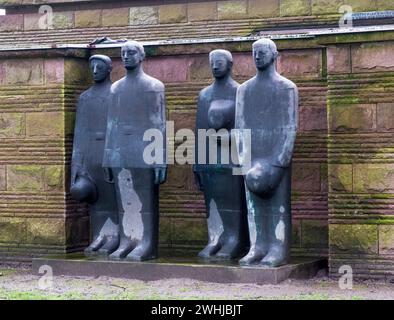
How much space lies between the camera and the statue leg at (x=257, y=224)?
13469 millimetres

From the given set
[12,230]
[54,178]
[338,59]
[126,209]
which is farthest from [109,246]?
[338,59]

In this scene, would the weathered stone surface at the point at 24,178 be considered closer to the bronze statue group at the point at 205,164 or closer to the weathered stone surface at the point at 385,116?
the bronze statue group at the point at 205,164

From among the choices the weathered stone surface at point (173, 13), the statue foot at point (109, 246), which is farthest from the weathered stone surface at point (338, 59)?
the weathered stone surface at point (173, 13)

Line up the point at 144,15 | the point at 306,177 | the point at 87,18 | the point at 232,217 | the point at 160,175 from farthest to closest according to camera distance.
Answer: the point at 87,18, the point at 144,15, the point at 306,177, the point at 232,217, the point at 160,175

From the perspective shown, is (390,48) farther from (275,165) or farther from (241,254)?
(241,254)

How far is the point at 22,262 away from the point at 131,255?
1896 mm

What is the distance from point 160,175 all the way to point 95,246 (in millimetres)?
1364

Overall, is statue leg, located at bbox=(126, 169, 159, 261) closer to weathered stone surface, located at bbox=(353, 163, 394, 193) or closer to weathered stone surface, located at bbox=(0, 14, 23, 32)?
weathered stone surface, located at bbox=(353, 163, 394, 193)

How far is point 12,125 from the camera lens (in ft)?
50.2

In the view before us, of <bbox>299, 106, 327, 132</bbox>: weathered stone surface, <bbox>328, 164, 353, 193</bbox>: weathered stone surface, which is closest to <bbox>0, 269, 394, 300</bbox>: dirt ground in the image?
<bbox>328, 164, 353, 193</bbox>: weathered stone surface

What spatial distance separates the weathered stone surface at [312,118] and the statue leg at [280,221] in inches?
46.1

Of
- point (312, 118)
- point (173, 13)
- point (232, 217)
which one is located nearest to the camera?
point (232, 217)

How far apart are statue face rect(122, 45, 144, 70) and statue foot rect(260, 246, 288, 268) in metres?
2.62

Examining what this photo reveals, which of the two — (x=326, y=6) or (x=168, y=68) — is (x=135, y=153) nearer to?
(x=168, y=68)
